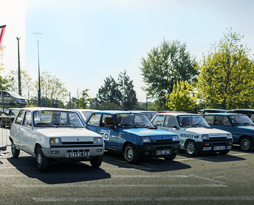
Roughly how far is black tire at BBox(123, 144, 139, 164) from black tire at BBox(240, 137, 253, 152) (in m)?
6.31

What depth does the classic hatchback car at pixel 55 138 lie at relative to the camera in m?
7.33

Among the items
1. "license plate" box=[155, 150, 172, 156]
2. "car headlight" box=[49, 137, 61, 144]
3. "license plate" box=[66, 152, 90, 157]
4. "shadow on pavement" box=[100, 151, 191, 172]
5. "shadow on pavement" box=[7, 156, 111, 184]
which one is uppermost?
"car headlight" box=[49, 137, 61, 144]

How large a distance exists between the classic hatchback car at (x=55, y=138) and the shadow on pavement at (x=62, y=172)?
28cm

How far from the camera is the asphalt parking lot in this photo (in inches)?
211

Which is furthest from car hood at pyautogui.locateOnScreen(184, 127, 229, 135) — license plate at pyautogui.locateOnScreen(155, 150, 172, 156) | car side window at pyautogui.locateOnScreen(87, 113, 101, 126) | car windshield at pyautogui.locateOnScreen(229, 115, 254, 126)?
car side window at pyautogui.locateOnScreen(87, 113, 101, 126)

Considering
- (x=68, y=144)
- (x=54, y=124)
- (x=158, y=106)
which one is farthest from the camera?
(x=158, y=106)

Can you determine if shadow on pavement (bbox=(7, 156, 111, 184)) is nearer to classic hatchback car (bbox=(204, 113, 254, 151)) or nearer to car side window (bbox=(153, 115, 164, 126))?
car side window (bbox=(153, 115, 164, 126))

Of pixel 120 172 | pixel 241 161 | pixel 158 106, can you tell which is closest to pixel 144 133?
pixel 120 172

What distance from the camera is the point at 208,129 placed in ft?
38.2

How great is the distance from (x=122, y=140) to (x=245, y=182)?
13.2 feet

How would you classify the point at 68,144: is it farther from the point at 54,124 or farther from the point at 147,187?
the point at 147,187

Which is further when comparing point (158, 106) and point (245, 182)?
point (158, 106)

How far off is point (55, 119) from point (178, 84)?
31569 mm

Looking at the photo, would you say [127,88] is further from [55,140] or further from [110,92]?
[55,140]
